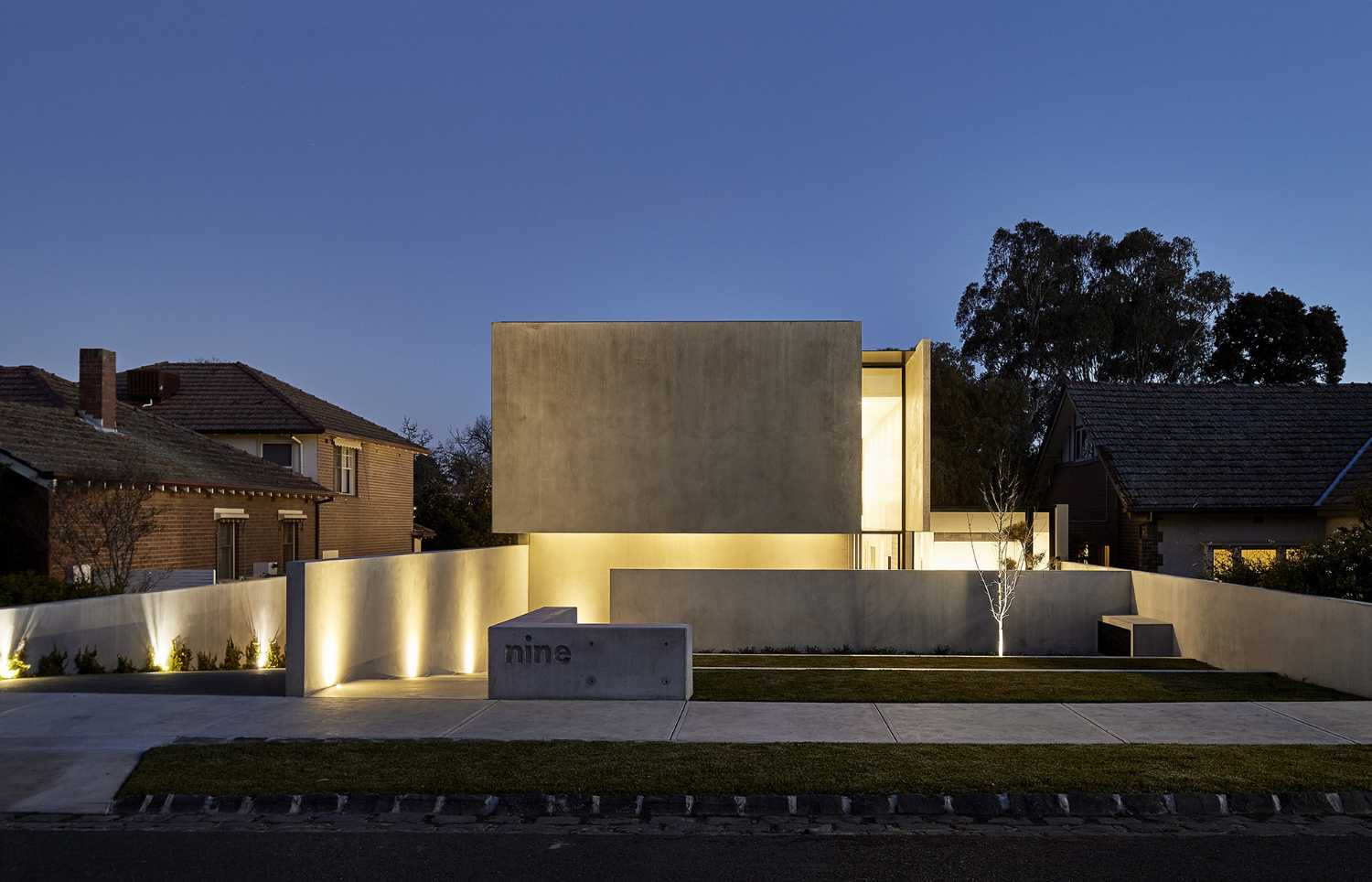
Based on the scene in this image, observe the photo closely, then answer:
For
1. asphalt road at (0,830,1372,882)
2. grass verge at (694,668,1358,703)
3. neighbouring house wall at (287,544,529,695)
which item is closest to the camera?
asphalt road at (0,830,1372,882)

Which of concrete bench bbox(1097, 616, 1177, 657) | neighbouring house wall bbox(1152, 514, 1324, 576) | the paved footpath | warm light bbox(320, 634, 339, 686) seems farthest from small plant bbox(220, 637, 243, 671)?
neighbouring house wall bbox(1152, 514, 1324, 576)

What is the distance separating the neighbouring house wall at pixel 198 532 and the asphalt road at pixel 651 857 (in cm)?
1601

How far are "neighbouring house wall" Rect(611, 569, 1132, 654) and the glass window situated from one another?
11.4 ft

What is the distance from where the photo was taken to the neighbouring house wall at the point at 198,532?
2486 cm

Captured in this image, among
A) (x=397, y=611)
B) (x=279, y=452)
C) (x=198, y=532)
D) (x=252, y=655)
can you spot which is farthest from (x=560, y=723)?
(x=279, y=452)

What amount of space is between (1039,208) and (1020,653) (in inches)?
1472

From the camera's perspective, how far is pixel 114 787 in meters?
8.90

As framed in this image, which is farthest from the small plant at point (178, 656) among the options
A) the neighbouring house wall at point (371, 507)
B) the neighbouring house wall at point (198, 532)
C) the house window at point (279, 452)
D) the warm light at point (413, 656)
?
the house window at point (279, 452)

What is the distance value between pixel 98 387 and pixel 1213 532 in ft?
86.8

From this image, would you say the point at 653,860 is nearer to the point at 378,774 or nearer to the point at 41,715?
the point at 378,774

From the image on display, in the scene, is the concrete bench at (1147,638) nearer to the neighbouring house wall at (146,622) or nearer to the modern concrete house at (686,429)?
the modern concrete house at (686,429)

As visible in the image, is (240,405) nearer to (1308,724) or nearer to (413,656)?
(413,656)

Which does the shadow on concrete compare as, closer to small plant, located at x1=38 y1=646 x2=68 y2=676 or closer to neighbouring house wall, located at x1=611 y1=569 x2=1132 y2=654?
small plant, located at x1=38 y1=646 x2=68 y2=676

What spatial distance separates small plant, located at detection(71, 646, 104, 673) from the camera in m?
15.7
